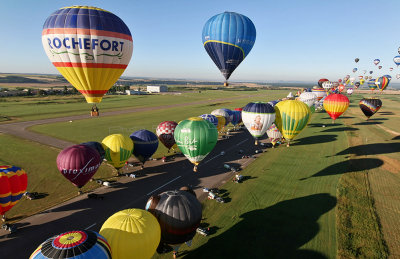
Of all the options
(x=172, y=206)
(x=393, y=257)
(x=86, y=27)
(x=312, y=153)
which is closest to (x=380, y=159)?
(x=312, y=153)


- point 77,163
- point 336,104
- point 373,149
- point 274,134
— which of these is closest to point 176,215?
point 77,163

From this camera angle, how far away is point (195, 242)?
19.1 metres

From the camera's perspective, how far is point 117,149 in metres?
30.4

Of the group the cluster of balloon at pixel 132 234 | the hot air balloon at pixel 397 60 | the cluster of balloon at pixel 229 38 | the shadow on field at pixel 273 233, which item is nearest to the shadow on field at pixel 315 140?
the cluster of balloon at pixel 229 38

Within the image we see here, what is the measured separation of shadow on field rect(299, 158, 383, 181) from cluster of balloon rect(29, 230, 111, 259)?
93.3 feet

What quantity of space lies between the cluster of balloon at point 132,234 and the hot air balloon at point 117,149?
16.9 meters

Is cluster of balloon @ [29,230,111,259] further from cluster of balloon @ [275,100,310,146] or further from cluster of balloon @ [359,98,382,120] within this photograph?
cluster of balloon @ [359,98,382,120]

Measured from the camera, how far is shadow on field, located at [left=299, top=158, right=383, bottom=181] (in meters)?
33.7

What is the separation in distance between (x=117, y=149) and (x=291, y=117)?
2743cm

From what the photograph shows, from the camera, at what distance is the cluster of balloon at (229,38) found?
3369cm

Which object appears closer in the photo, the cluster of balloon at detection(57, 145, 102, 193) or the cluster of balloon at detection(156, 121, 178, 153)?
the cluster of balloon at detection(57, 145, 102, 193)

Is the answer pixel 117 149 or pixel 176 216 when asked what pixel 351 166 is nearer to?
pixel 176 216

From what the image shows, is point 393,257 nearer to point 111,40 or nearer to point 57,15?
point 111,40

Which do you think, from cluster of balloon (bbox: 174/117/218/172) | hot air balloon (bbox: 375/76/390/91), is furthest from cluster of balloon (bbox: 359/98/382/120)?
cluster of balloon (bbox: 174/117/218/172)
